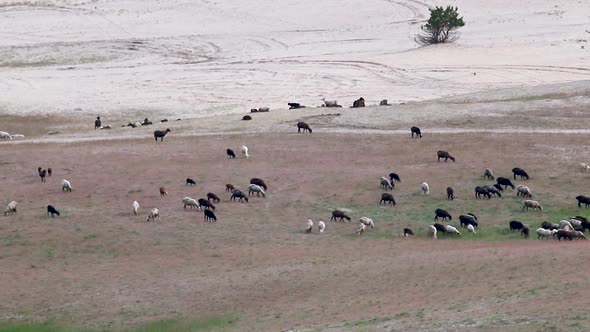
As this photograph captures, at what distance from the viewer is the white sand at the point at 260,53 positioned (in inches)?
2601

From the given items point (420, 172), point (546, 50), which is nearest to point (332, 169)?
point (420, 172)

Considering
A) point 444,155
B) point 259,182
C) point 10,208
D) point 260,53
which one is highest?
point 260,53

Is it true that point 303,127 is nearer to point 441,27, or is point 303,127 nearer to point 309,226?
point 309,226

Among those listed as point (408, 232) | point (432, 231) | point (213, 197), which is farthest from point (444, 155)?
point (432, 231)

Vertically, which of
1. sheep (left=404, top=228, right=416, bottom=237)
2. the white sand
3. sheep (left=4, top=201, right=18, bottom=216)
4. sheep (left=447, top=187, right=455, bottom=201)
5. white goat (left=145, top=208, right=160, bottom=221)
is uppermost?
the white sand

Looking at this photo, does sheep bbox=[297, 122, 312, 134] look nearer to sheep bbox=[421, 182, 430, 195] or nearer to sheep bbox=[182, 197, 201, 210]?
sheep bbox=[421, 182, 430, 195]

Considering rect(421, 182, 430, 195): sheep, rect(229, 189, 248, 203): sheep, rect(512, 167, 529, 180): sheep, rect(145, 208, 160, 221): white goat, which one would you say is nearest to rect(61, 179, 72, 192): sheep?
rect(145, 208, 160, 221): white goat

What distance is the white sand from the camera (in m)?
66.1

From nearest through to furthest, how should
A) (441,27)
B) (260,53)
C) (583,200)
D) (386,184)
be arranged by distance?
1. (583,200)
2. (386,184)
3. (260,53)
4. (441,27)

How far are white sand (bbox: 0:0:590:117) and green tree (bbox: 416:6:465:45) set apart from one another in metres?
1.01

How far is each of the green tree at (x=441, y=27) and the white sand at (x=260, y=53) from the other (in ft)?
3.31

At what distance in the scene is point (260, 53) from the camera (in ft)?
257

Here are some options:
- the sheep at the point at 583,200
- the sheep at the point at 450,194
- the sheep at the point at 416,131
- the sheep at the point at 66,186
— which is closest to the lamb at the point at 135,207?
the sheep at the point at 66,186

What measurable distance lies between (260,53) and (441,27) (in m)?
11.4
